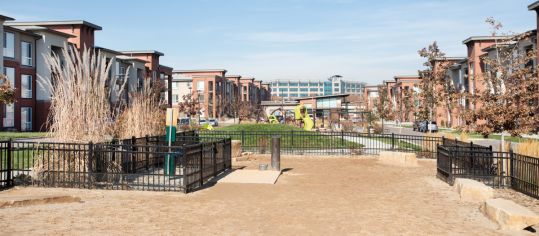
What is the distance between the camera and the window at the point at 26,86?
40338 mm

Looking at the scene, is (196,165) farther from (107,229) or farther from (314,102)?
(314,102)

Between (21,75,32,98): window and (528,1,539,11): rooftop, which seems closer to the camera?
(528,1,539,11): rooftop

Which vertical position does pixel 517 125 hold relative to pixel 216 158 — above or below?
above

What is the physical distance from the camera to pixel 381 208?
9.69 metres

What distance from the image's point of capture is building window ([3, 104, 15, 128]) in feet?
126

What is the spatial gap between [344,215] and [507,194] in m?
5.28

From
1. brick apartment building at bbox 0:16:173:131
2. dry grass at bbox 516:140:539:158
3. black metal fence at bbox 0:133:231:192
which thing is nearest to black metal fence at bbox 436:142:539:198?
dry grass at bbox 516:140:539:158

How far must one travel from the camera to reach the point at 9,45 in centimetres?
3816

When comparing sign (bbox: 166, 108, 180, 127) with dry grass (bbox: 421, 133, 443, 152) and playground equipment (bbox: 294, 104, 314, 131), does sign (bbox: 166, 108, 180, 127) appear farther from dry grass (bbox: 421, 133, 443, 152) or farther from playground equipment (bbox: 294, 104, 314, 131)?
playground equipment (bbox: 294, 104, 314, 131)

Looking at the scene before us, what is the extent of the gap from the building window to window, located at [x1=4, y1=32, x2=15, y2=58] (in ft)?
14.1

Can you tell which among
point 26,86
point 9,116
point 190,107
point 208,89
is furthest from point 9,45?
point 208,89

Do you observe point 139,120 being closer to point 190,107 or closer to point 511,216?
point 511,216

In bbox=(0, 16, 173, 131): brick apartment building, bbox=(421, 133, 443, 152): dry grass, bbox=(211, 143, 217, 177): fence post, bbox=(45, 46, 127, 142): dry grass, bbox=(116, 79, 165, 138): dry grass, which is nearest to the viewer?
bbox=(45, 46, 127, 142): dry grass

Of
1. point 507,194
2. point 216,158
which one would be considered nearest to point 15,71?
point 216,158
